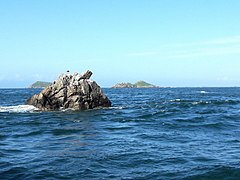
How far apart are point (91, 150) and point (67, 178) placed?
6073 millimetres

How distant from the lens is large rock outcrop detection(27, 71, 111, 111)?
5222 centimetres

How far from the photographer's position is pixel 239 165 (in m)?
16.4

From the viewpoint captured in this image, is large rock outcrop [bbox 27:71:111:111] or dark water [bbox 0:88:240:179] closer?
dark water [bbox 0:88:240:179]

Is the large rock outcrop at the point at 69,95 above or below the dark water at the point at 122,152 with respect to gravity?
above

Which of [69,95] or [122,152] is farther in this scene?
[69,95]

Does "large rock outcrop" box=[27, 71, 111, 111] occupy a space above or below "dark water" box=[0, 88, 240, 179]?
above

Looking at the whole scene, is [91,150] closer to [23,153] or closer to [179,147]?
[23,153]

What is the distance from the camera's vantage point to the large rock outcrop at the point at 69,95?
5222 centimetres

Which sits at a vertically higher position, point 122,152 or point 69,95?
point 69,95

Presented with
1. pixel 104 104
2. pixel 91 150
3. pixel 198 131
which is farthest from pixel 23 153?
pixel 104 104

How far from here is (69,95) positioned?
5247 centimetres

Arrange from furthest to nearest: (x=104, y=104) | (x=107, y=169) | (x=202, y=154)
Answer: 1. (x=104, y=104)
2. (x=202, y=154)
3. (x=107, y=169)

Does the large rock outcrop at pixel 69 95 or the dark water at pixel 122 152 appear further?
the large rock outcrop at pixel 69 95

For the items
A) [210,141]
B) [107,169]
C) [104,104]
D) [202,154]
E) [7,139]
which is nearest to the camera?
[107,169]
